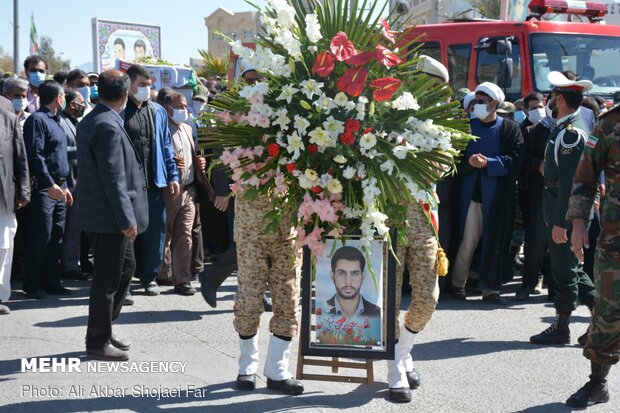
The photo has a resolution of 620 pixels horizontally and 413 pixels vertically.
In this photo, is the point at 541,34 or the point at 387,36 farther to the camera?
the point at 541,34

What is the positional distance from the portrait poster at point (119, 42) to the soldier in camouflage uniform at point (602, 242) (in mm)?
16384

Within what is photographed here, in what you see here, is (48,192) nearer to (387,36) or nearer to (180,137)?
(180,137)

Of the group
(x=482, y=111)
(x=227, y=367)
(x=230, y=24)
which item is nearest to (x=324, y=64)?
(x=227, y=367)

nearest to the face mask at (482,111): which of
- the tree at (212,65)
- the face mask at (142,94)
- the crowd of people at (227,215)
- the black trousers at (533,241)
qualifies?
the crowd of people at (227,215)

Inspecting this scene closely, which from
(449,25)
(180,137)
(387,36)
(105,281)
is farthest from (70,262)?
(449,25)

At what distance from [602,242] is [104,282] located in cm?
330

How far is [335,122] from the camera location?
4.58m

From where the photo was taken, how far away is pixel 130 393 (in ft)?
17.4

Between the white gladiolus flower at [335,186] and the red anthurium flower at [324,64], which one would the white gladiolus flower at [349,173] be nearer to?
the white gladiolus flower at [335,186]

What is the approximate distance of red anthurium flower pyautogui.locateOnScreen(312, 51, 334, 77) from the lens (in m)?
4.55

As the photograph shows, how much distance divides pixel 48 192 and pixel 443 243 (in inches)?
154

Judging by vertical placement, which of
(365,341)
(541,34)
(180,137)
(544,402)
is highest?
(541,34)

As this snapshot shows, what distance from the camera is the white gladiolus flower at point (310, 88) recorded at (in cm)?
457

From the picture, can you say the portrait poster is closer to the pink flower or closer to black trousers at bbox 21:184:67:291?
black trousers at bbox 21:184:67:291
